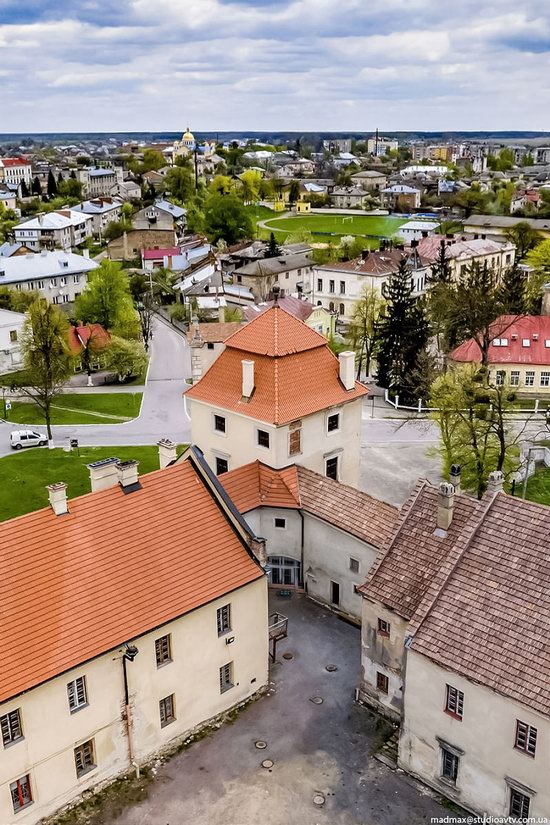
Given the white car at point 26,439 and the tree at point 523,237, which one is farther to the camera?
the tree at point 523,237

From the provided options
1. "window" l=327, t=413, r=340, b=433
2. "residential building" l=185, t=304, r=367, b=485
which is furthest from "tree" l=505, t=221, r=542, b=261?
"window" l=327, t=413, r=340, b=433

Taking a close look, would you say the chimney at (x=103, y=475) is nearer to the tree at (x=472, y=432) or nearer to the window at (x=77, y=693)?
the window at (x=77, y=693)

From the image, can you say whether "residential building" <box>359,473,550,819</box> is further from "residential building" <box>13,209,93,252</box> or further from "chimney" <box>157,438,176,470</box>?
"residential building" <box>13,209,93,252</box>

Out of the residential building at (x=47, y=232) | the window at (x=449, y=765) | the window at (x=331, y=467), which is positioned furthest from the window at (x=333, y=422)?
the residential building at (x=47, y=232)

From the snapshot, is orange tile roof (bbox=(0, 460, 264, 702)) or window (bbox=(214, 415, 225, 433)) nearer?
orange tile roof (bbox=(0, 460, 264, 702))

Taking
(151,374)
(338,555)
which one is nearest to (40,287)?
(151,374)

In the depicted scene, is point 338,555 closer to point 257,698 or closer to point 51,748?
point 257,698

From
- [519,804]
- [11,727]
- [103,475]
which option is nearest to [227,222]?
[103,475]
